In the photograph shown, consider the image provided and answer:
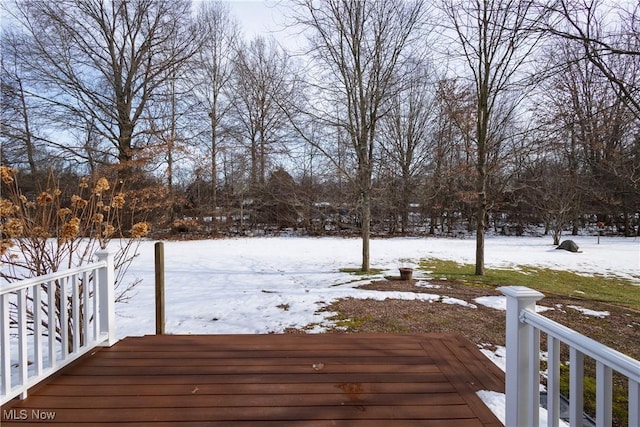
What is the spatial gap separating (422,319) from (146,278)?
19.6 feet

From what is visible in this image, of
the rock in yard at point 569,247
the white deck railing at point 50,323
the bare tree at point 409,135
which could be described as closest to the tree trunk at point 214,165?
the bare tree at point 409,135

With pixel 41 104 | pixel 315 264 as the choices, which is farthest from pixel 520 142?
pixel 41 104

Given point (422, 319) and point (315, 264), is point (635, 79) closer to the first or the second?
point (422, 319)

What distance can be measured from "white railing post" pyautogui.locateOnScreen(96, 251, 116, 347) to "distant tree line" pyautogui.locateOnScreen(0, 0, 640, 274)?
384 cm

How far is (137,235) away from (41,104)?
15447mm

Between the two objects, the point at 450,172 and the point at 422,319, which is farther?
the point at 450,172

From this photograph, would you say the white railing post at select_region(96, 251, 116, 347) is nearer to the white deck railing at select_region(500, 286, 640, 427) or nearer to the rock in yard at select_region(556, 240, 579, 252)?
the white deck railing at select_region(500, 286, 640, 427)

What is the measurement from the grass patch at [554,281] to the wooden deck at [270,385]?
4.71 m

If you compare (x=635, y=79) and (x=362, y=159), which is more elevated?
(x=635, y=79)

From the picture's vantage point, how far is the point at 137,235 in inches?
125

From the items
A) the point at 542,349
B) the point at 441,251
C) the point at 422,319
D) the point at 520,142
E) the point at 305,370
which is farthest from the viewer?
the point at 441,251

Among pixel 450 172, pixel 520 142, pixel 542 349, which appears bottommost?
pixel 542 349

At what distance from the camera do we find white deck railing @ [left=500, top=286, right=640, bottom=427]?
1.15 meters

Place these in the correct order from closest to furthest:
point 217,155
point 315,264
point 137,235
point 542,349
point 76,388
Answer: point 76,388
point 137,235
point 542,349
point 315,264
point 217,155
